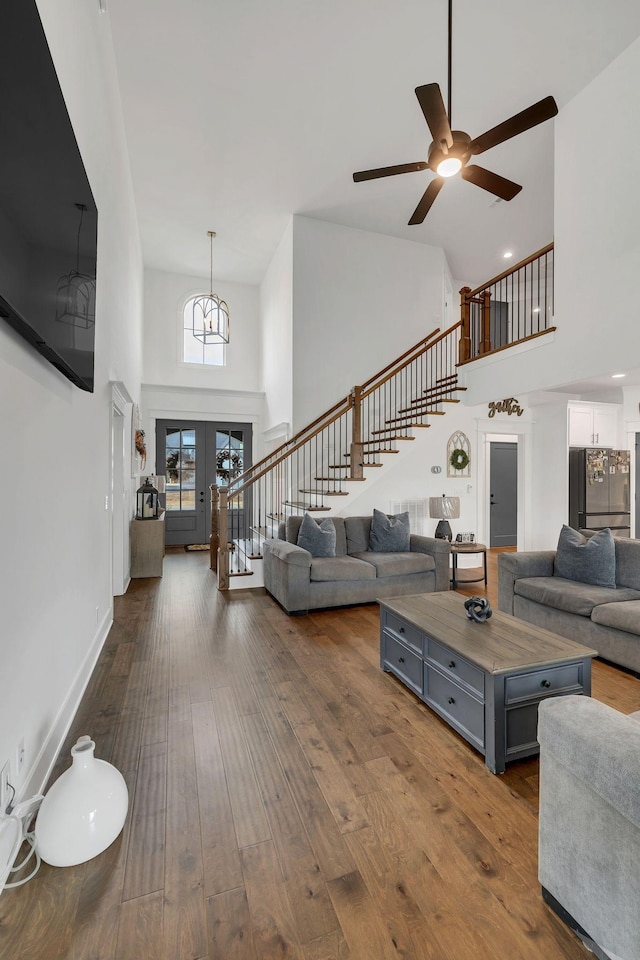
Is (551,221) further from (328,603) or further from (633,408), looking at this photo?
(328,603)

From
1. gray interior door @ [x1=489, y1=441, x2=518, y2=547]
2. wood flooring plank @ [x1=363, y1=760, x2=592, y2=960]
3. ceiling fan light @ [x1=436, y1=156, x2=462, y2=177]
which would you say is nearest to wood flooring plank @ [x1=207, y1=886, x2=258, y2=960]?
wood flooring plank @ [x1=363, y1=760, x2=592, y2=960]

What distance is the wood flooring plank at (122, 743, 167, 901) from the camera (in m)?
1.45

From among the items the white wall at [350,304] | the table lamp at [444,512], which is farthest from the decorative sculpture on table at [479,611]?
the white wall at [350,304]

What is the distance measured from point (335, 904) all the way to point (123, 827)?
845 millimetres

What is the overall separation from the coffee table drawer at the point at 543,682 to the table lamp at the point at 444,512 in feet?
11.3

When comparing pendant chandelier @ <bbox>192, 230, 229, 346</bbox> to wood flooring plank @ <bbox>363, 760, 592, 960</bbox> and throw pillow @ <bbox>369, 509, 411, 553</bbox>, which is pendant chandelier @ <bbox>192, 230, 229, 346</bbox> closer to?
throw pillow @ <bbox>369, 509, 411, 553</bbox>

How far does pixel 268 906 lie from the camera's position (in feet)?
4.47

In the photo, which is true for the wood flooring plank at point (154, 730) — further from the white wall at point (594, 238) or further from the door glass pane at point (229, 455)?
the door glass pane at point (229, 455)

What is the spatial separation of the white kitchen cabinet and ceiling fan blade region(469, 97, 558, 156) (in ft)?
13.3

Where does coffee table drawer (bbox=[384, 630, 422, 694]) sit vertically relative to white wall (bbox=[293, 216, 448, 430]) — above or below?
below

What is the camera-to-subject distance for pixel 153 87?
13.9 ft

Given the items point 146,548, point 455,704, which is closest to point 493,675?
point 455,704

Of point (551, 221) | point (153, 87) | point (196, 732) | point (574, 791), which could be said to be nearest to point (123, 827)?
point (196, 732)

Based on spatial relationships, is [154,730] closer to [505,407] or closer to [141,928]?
[141,928]
